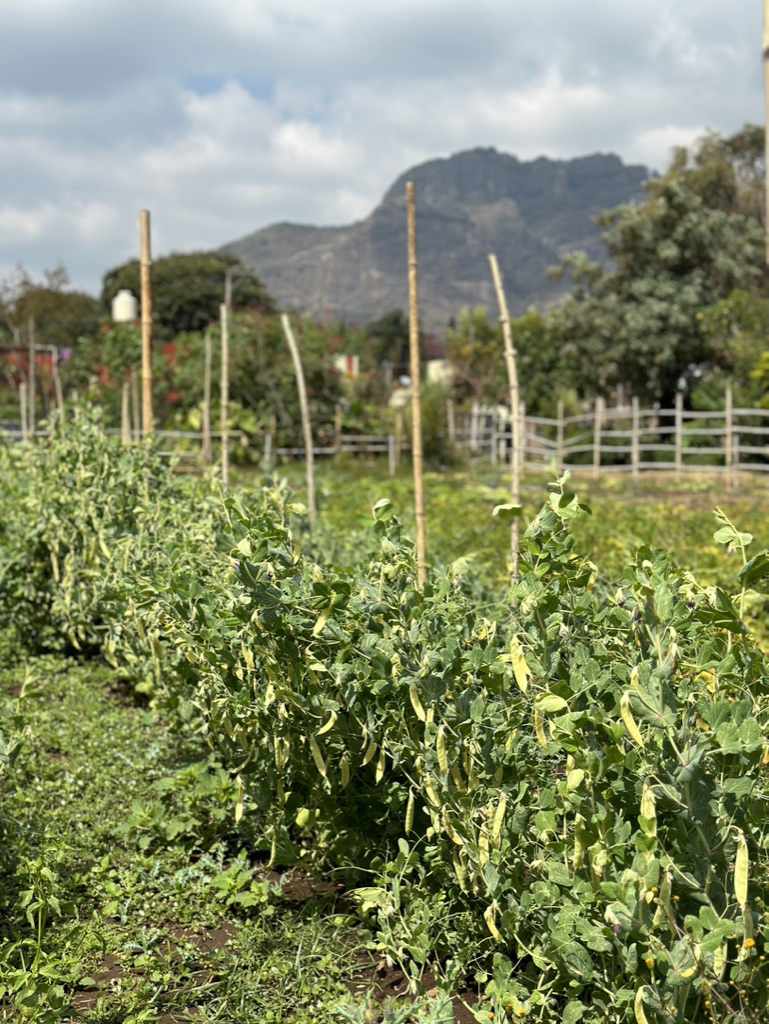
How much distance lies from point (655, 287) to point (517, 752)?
981 inches

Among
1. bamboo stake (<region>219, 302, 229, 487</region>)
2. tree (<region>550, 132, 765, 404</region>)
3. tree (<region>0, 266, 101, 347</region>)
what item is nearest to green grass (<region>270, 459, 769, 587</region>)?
bamboo stake (<region>219, 302, 229, 487</region>)

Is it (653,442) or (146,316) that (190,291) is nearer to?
(653,442)

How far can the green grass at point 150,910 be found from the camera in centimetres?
Result: 264

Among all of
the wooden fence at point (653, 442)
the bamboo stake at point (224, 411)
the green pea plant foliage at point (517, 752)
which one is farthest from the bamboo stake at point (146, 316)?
the wooden fence at point (653, 442)

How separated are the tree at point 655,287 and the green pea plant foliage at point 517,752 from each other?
23.4m

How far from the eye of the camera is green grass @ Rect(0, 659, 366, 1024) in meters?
2.64

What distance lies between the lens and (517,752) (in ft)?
7.63

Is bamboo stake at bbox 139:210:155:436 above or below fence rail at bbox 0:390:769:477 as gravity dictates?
above

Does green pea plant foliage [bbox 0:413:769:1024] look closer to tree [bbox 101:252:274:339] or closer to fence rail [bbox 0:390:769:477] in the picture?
fence rail [bbox 0:390:769:477]

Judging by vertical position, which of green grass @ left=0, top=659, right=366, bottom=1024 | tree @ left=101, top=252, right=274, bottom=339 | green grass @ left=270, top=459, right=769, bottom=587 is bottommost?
green grass @ left=0, top=659, right=366, bottom=1024

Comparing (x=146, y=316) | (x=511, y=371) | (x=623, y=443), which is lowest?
(x=623, y=443)

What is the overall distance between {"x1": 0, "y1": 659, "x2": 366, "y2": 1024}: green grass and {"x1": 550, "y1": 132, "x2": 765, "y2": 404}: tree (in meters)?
23.0

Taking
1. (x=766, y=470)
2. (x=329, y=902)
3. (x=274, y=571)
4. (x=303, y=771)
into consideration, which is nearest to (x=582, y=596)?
(x=274, y=571)

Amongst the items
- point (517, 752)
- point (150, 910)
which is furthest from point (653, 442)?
point (517, 752)
